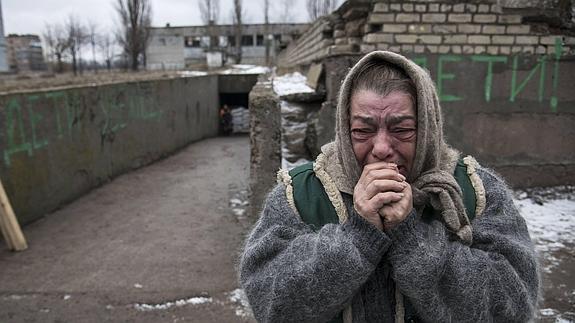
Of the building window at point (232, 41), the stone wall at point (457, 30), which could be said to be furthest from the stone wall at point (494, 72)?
the building window at point (232, 41)

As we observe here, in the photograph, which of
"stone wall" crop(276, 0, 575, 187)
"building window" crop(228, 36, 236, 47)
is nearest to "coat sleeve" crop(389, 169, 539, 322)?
"stone wall" crop(276, 0, 575, 187)

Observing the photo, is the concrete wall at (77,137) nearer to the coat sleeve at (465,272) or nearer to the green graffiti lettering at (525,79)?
the coat sleeve at (465,272)

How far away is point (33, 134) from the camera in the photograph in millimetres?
6094

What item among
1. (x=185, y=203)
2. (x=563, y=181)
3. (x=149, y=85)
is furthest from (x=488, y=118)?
(x=149, y=85)

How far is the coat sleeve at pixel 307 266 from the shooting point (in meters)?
1.17

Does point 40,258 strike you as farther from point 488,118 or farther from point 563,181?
point 563,181

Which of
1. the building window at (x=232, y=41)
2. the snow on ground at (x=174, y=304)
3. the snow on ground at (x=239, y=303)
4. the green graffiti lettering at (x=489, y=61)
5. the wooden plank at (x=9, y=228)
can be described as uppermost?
the building window at (x=232, y=41)

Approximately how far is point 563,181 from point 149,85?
→ 8.10m

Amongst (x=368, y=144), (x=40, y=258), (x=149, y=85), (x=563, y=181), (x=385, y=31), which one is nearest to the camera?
(x=368, y=144)

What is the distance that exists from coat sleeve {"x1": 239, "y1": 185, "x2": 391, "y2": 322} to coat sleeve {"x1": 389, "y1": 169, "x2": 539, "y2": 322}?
0.26 ft

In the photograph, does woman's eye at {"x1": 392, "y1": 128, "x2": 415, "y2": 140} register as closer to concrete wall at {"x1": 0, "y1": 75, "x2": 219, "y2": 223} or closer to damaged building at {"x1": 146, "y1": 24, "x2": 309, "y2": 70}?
concrete wall at {"x1": 0, "y1": 75, "x2": 219, "y2": 223}

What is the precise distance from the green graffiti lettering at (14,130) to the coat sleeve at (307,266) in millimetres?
5361

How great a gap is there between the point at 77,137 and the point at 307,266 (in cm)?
693

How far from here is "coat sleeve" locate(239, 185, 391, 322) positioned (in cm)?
117
